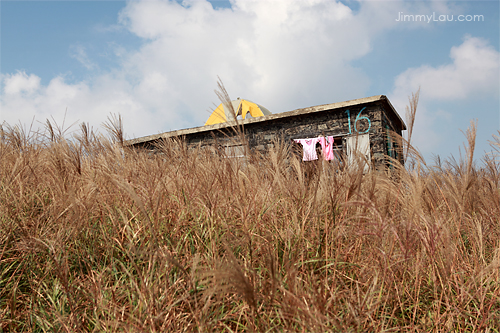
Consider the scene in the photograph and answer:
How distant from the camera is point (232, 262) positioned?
1.10m

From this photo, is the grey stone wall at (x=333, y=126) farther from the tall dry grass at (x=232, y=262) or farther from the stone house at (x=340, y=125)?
the tall dry grass at (x=232, y=262)

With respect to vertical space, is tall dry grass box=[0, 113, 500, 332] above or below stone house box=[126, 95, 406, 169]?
below

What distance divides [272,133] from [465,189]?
708 cm

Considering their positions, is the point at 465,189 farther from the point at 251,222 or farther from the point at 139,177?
the point at 139,177

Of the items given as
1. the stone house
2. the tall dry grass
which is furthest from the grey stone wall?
the tall dry grass

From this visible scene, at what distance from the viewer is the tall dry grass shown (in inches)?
55.2

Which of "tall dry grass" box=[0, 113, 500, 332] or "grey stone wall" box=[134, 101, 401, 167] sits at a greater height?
"grey stone wall" box=[134, 101, 401, 167]

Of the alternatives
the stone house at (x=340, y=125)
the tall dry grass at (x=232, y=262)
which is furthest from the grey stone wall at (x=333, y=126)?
the tall dry grass at (x=232, y=262)

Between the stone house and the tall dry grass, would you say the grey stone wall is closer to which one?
the stone house

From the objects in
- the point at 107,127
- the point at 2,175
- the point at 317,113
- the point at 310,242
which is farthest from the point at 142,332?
the point at 317,113

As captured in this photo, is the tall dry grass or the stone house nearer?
the tall dry grass

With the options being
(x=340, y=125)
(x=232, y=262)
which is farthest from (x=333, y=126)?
(x=232, y=262)

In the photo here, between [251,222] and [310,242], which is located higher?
[251,222]

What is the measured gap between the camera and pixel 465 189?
2.27 m
